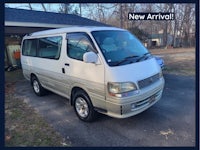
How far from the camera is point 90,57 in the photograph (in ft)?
11.3

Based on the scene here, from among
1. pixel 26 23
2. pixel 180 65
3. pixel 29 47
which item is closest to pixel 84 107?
pixel 29 47

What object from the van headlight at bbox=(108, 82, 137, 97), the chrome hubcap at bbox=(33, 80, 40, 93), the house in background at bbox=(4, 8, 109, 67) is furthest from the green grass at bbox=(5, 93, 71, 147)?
the house in background at bbox=(4, 8, 109, 67)

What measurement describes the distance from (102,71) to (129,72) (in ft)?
1.55

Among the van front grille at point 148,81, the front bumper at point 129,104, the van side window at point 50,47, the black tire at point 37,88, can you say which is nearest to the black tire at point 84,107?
the front bumper at point 129,104

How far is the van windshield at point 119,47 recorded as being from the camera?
3.56 m

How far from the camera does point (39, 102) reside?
17.6 ft

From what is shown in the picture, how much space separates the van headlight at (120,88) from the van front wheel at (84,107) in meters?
Result: 0.66

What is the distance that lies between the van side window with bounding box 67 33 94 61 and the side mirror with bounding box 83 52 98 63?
260 mm

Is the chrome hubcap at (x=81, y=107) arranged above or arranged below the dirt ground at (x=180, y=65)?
below

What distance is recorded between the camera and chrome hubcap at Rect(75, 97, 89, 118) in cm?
388

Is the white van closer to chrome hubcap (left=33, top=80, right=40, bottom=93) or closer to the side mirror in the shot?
the side mirror

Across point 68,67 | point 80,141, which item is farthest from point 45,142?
point 68,67

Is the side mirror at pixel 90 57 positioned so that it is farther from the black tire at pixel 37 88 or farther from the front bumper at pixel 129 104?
the black tire at pixel 37 88

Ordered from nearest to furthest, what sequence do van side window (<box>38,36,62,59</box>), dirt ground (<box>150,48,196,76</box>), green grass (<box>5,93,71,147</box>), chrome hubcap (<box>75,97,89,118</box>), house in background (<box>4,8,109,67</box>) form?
green grass (<box>5,93,71,147</box>) → chrome hubcap (<box>75,97,89,118</box>) → van side window (<box>38,36,62,59</box>) → house in background (<box>4,8,109,67</box>) → dirt ground (<box>150,48,196,76</box>)
